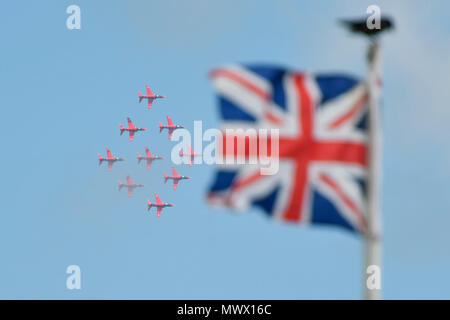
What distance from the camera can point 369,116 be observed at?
71.2 feet

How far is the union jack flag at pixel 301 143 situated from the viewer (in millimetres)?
21469

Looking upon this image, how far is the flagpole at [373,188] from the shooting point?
20.9 m

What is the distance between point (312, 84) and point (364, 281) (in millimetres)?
3567

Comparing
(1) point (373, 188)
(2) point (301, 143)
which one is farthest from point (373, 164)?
(2) point (301, 143)

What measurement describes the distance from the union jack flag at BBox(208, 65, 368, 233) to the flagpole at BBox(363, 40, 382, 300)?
241mm

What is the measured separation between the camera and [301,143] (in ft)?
71.2

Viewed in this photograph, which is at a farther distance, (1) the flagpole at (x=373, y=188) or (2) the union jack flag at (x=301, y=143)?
(2) the union jack flag at (x=301, y=143)

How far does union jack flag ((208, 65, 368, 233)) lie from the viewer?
21.5 metres

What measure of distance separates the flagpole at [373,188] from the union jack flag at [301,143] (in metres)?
0.24

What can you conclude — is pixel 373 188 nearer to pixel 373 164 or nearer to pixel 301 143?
pixel 373 164

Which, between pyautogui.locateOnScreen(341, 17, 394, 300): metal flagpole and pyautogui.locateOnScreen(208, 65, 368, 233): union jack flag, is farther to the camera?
pyautogui.locateOnScreen(208, 65, 368, 233): union jack flag

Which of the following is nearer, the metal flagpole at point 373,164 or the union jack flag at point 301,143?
the metal flagpole at point 373,164
